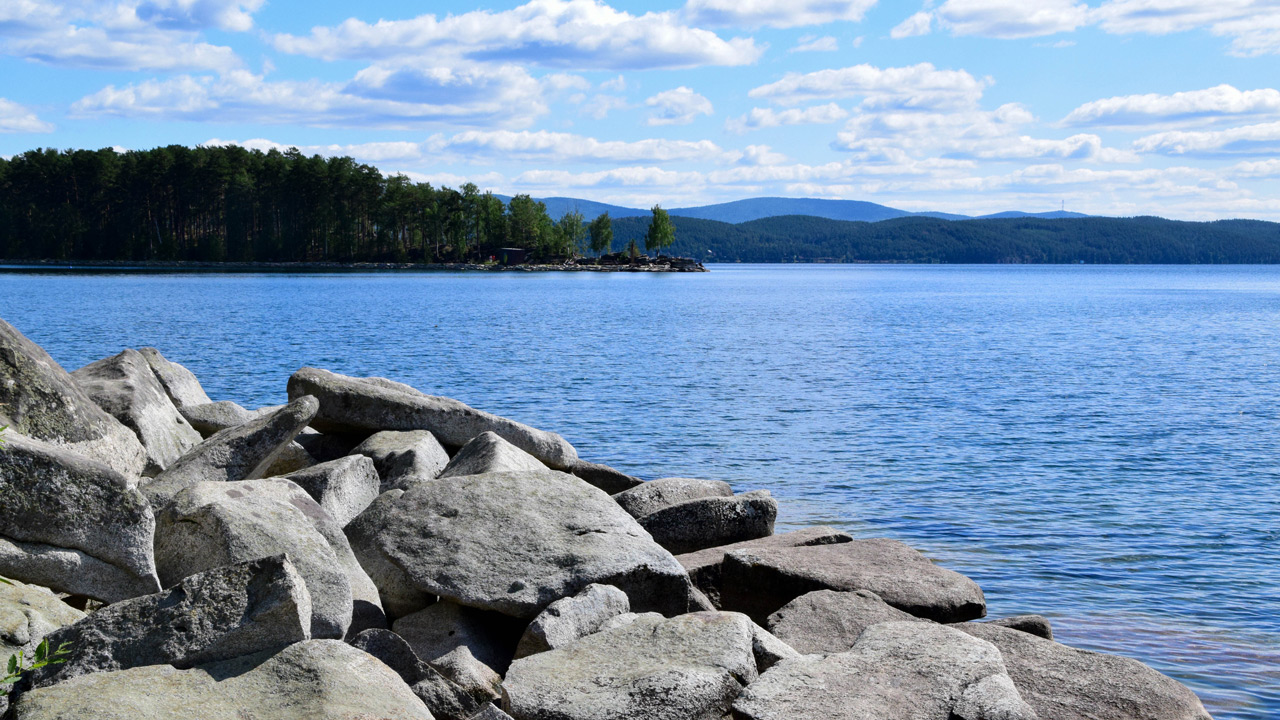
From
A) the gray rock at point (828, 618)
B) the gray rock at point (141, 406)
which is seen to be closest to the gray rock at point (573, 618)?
the gray rock at point (828, 618)

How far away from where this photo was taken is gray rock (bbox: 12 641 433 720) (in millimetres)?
5164

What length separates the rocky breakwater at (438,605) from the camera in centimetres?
574

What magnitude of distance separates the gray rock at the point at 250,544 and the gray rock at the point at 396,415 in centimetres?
487

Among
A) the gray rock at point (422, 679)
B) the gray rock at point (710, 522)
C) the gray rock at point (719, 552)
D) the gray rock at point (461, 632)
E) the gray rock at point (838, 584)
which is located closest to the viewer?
the gray rock at point (422, 679)

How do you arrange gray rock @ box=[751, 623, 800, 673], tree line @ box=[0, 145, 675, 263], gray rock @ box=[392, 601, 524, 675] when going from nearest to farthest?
gray rock @ box=[751, 623, 800, 673] < gray rock @ box=[392, 601, 524, 675] < tree line @ box=[0, 145, 675, 263]

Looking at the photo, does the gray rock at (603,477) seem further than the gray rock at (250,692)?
Yes

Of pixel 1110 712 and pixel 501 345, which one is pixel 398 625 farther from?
pixel 501 345

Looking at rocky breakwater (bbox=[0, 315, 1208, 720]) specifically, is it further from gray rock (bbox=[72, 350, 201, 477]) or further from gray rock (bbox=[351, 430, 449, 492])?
gray rock (bbox=[351, 430, 449, 492])

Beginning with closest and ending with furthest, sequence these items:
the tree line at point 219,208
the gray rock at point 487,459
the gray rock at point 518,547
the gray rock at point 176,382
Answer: the gray rock at point 518,547 < the gray rock at point 487,459 < the gray rock at point 176,382 < the tree line at point 219,208

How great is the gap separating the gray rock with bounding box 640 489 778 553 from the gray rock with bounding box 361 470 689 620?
168cm

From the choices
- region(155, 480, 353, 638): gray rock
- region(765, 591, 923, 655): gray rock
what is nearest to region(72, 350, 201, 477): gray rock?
region(155, 480, 353, 638): gray rock

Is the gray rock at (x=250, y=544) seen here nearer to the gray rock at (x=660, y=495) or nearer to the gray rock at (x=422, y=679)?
the gray rock at (x=422, y=679)

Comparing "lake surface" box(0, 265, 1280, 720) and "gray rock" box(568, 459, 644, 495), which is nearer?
"lake surface" box(0, 265, 1280, 720)

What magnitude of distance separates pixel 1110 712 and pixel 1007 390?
24698mm
